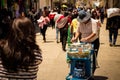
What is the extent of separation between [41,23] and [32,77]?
15.1 metres

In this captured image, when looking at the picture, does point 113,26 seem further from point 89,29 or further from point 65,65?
point 89,29

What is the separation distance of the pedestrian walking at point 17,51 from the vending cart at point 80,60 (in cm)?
435

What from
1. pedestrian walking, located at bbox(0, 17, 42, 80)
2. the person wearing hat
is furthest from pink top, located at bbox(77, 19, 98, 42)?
pedestrian walking, located at bbox(0, 17, 42, 80)

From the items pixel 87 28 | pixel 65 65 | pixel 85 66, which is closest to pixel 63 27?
pixel 65 65

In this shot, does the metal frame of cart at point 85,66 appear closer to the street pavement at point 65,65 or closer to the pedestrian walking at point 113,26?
the street pavement at point 65,65

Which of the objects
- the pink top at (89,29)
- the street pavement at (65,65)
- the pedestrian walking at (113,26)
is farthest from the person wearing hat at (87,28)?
the pedestrian walking at (113,26)

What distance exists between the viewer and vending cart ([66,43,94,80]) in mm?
7773

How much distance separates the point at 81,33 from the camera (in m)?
8.99

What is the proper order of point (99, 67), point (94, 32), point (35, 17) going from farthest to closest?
point (35, 17)
point (99, 67)
point (94, 32)

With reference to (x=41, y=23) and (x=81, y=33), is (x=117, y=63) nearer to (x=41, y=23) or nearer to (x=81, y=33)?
Result: (x=81, y=33)

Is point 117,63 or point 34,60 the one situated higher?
point 34,60

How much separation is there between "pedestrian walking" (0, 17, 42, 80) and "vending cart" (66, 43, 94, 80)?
4347 mm

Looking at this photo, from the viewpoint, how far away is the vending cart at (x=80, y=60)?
7.77m

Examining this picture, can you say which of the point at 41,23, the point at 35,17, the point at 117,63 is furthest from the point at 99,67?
the point at 35,17
